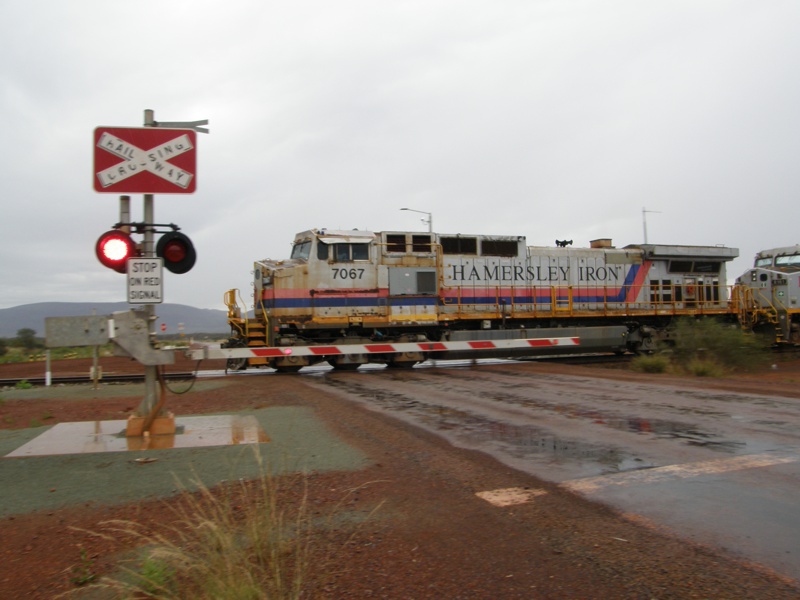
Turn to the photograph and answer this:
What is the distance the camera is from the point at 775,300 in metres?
23.2

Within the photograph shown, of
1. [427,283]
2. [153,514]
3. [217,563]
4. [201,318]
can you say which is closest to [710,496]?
[217,563]

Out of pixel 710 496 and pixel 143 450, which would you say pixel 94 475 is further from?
pixel 710 496

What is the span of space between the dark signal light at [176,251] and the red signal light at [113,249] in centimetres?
34

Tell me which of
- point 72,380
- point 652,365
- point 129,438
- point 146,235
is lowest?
point 72,380

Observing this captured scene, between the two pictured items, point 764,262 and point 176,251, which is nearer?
point 176,251

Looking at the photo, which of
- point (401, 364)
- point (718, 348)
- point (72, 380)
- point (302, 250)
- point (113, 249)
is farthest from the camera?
point (401, 364)

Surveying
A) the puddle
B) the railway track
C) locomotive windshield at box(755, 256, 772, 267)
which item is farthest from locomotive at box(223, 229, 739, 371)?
the puddle

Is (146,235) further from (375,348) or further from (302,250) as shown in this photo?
(302,250)

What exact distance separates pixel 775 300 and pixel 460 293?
13.9 m

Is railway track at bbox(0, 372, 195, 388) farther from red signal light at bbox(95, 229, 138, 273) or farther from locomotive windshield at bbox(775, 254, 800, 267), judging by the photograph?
locomotive windshield at bbox(775, 254, 800, 267)

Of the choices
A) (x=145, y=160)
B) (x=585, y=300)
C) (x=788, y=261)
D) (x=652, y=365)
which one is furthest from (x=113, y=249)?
(x=788, y=261)

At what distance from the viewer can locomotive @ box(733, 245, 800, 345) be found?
2245 cm

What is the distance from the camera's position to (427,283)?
57.0ft

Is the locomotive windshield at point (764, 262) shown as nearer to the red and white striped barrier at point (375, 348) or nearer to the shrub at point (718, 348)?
the shrub at point (718, 348)
